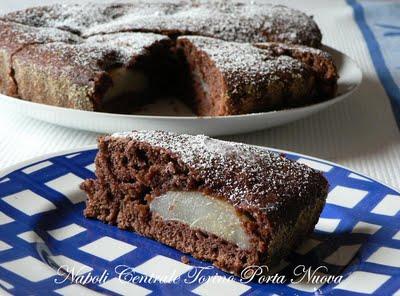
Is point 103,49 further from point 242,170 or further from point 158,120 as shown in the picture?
point 242,170

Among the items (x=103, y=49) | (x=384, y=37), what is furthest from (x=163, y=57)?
→ (x=384, y=37)

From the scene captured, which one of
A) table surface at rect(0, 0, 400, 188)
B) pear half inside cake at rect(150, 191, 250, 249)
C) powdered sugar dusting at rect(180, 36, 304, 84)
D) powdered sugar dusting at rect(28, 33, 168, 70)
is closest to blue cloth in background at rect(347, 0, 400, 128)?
table surface at rect(0, 0, 400, 188)

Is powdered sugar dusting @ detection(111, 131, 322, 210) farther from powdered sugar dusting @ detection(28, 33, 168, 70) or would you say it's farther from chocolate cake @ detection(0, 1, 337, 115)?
powdered sugar dusting @ detection(28, 33, 168, 70)

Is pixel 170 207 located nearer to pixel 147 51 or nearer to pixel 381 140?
pixel 381 140

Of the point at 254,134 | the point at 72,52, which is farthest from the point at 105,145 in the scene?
the point at 72,52

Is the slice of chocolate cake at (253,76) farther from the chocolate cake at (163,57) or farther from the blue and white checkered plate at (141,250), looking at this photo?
the blue and white checkered plate at (141,250)
